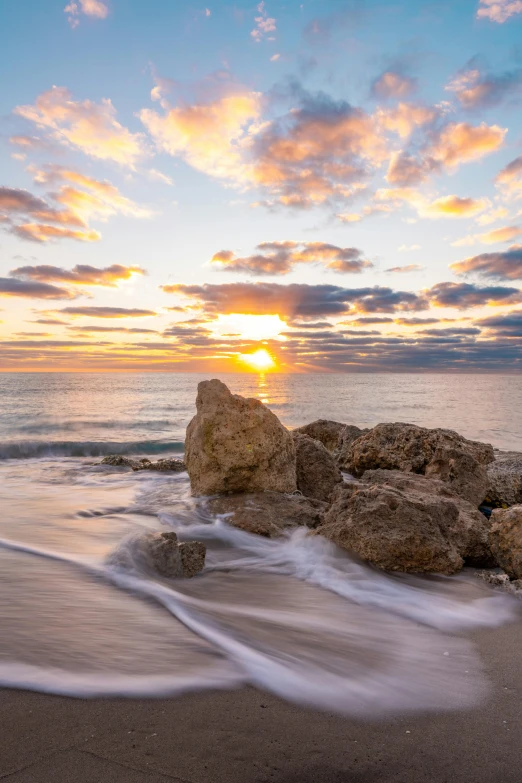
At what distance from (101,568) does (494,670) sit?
3.42 metres

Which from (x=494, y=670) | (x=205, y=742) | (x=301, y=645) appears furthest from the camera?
(x=301, y=645)

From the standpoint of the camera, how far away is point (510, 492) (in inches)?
313

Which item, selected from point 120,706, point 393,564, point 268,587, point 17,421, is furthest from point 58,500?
point 17,421

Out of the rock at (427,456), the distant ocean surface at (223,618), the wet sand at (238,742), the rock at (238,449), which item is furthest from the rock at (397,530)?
the wet sand at (238,742)

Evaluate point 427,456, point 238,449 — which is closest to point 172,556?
point 238,449

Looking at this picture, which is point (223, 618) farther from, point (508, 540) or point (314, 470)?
point (314, 470)

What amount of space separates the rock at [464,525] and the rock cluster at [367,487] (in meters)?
0.01

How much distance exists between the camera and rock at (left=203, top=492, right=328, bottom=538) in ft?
21.5

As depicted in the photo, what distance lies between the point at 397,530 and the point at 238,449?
2938 millimetres

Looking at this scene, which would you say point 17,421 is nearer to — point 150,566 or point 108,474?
point 108,474

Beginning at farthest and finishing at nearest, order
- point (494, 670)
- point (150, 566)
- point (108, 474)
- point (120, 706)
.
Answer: point (108, 474) → point (150, 566) → point (494, 670) → point (120, 706)

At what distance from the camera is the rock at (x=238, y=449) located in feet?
24.9

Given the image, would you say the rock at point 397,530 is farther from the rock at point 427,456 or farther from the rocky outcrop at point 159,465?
the rocky outcrop at point 159,465

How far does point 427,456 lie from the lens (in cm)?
795
